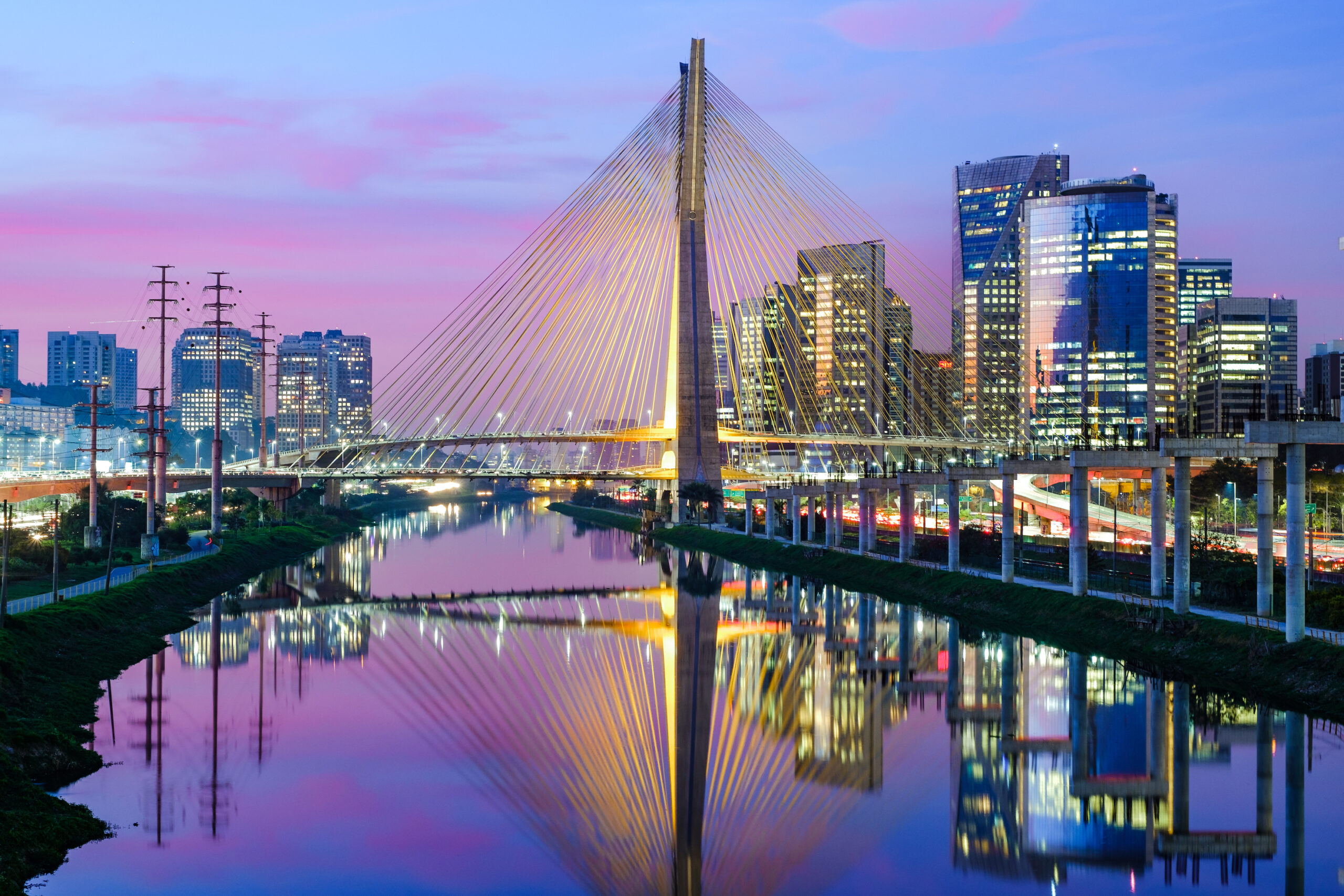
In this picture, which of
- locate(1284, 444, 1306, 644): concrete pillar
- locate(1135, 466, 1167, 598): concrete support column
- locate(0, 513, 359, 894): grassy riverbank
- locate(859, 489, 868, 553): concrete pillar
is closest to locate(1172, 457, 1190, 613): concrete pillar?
locate(1135, 466, 1167, 598): concrete support column

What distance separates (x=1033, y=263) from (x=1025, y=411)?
974 inches

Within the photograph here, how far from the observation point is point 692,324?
8319 centimetres

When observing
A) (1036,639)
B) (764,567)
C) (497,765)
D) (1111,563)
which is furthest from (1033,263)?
(497,765)

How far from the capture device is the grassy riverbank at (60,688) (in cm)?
2047

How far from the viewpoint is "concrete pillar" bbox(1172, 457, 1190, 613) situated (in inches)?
1403

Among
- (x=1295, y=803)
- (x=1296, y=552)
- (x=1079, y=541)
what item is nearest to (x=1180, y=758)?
(x=1295, y=803)

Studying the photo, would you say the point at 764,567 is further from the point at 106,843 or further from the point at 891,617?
the point at 106,843

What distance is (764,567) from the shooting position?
71688 mm

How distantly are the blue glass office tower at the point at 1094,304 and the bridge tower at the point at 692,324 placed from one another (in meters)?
100.0

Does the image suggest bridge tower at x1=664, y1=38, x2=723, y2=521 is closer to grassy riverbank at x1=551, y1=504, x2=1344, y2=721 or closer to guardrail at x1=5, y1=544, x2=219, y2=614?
grassy riverbank at x1=551, y1=504, x2=1344, y2=721

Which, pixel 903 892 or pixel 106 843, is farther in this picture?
pixel 106 843

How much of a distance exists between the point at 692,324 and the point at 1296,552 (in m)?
55.9

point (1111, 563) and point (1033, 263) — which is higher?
point (1033, 263)

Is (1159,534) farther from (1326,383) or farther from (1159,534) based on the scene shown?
(1326,383)
